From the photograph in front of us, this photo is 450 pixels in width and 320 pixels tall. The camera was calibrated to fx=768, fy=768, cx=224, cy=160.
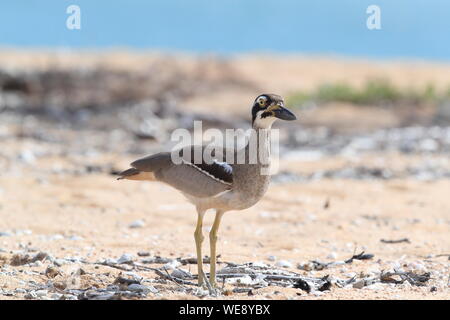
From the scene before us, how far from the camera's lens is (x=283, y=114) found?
17.1 ft

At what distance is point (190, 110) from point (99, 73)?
4.57m

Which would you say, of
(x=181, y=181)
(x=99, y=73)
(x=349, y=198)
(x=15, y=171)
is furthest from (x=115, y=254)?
(x=99, y=73)

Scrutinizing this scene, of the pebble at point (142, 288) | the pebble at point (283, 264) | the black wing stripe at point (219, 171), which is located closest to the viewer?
the pebble at point (142, 288)

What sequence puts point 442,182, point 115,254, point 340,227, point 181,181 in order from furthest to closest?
1. point 442,182
2. point 340,227
3. point 115,254
4. point 181,181

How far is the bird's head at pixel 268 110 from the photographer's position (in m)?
5.24

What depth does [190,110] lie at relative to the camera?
1845 centimetres

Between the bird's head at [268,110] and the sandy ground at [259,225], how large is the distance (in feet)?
3.84

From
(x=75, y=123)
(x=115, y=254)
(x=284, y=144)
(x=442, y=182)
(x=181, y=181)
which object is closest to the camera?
(x=181, y=181)

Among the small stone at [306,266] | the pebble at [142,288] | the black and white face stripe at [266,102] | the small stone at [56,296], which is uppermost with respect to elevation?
the black and white face stripe at [266,102]

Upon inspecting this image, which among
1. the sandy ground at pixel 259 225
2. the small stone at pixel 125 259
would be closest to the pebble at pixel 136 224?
the sandy ground at pixel 259 225

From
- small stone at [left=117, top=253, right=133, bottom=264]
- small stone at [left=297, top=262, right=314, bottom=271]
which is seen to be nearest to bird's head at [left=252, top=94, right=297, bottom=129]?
small stone at [left=297, top=262, right=314, bottom=271]

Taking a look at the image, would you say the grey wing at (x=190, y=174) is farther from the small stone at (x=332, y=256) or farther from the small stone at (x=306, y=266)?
the small stone at (x=332, y=256)

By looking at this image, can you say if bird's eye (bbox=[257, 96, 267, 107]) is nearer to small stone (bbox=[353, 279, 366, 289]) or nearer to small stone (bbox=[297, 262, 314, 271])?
small stone (bbox=[353, 279, 366, 289])

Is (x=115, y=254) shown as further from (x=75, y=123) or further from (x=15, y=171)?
(x=75, y=123)
